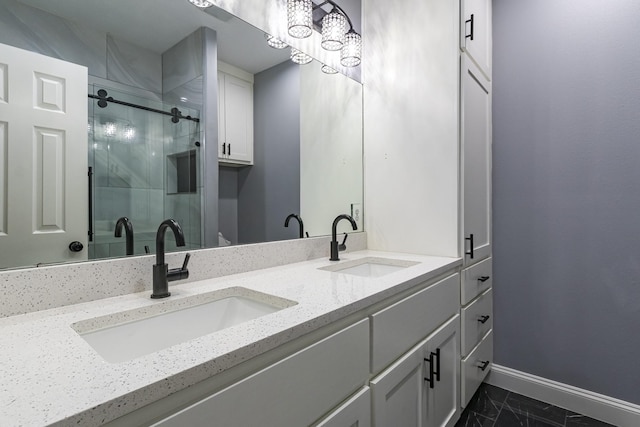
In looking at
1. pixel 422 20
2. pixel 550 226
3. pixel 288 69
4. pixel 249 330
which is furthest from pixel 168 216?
pixel 550 226

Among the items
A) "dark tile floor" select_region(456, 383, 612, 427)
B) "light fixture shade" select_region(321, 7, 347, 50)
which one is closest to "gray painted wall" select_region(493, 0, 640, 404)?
"dark tile floor" select_region(456, 383, 612, 427)

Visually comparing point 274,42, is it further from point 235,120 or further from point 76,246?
point 76,246

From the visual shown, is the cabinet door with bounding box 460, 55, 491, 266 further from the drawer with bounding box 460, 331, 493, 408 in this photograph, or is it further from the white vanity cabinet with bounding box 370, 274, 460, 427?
the drawer with bounding box 460, 331, 493, 408

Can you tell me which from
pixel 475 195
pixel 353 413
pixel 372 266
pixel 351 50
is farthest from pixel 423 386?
pixel 351 50

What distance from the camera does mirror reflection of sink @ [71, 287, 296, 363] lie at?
2.33 feet

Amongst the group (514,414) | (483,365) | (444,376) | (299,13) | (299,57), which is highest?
(299,13)

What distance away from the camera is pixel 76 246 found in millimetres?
854

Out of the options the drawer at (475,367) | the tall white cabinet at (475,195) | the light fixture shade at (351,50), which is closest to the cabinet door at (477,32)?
the tall white cabinet at (475,195)

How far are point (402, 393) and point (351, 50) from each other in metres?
1.59

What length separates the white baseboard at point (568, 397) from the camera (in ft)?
4.95

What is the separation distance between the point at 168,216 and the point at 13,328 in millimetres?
466

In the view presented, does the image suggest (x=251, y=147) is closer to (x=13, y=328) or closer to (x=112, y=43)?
(x=112, y=43)

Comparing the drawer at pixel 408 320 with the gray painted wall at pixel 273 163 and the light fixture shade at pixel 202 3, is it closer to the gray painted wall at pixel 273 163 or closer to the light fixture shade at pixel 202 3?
the gray painted wall at pixel 273 163

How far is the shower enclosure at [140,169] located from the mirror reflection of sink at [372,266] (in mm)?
640
